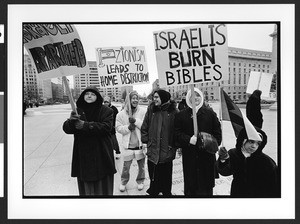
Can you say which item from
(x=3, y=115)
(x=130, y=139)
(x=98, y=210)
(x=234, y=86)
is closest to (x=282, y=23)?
(x=234, y=86)

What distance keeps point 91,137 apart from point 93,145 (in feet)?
0.31

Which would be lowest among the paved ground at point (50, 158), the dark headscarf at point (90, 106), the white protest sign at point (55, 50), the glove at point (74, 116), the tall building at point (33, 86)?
the paved ground at point (50, 158)

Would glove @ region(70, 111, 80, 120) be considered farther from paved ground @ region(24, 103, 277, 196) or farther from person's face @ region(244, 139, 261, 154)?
person's face @ region(244, 139, 261, 154)

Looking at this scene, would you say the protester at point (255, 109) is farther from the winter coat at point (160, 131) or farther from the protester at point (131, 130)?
the protester at point (131, 130)

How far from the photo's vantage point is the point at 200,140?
9.95 ft

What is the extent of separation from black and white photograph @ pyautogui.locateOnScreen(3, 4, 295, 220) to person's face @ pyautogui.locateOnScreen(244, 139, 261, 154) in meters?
0.01

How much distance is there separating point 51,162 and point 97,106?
3.63 feet

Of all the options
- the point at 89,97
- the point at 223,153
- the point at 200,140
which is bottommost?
the point at 223,153

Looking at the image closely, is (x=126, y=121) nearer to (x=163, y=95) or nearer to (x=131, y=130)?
(x=131, y=130)

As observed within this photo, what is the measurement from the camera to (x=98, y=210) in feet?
11.3

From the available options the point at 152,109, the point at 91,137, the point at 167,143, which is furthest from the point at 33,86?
the point at 167,143

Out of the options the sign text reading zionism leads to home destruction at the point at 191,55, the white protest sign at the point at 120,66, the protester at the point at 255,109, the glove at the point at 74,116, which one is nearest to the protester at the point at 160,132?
the sign text reading zionism leads to home destruction at the point at 191,55

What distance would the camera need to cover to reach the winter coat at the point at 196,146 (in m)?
3.05

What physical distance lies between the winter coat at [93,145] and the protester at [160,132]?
1.46 feet
